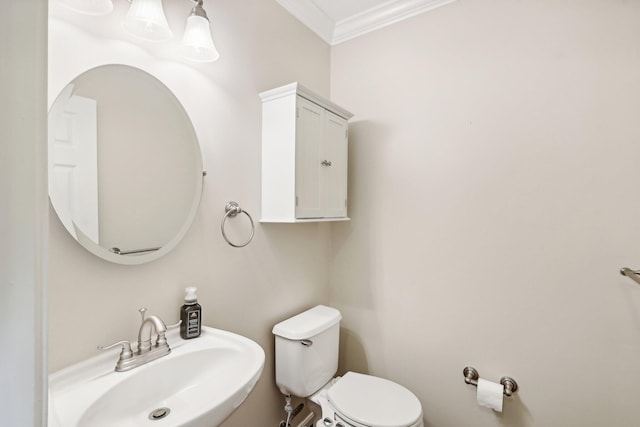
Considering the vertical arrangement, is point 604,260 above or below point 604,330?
above

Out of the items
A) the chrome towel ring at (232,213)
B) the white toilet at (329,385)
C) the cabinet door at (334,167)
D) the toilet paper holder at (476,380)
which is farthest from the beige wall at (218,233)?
the toilet paper holder at (476,380)

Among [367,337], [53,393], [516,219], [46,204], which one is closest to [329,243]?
[367,337]

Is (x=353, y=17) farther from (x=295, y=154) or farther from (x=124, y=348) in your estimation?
(x=124, y=348)

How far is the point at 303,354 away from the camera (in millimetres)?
1390

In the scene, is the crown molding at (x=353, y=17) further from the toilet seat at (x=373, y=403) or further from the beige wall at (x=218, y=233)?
the toilet seat at (x=373, y=403)

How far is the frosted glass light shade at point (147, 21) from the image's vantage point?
0.90 metres

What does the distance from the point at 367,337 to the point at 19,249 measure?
1784mm

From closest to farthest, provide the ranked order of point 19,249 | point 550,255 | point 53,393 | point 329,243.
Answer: point 19,249, point 53,393, point 550,255, point 329,243

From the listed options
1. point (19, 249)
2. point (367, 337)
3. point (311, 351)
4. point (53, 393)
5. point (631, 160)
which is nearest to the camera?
point (19, 249)

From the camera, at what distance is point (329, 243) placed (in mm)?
1946

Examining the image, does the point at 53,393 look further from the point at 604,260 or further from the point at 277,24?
the point at 604,260

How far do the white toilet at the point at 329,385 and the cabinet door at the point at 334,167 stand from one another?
0.60 metres

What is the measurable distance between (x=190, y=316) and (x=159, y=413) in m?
0.29

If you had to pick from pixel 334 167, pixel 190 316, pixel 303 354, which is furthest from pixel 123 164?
pixel 303 354
